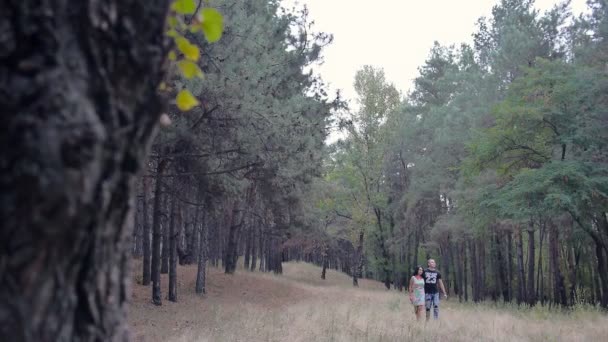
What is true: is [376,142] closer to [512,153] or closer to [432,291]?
[512,153]

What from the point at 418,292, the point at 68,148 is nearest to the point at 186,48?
the point at 68,148

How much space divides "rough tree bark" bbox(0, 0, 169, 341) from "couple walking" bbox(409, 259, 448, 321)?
39.5 ft

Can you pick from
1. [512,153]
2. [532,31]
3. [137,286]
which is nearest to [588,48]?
[512,153]

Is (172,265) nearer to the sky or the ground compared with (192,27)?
nearer to the ground

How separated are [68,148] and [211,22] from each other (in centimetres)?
68

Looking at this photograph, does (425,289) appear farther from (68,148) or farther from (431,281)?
(68,148)

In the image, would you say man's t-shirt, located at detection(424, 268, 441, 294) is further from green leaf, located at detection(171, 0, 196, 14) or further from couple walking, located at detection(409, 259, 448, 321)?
green leaf, located at detection(171, 0, 196, 14)

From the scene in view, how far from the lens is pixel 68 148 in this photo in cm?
113

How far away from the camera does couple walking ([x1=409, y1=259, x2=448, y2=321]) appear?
41.3 ft

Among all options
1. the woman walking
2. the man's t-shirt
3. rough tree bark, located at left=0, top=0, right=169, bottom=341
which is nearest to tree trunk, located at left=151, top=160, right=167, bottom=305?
the woman walking

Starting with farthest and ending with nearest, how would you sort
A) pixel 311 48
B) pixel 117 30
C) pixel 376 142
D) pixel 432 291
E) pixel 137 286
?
pixel 376 142 < pixel 311 48 < pixel 137 286 < pixel 432 291 < pixel 117 30

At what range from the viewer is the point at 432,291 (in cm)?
1277

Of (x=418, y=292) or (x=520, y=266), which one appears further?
(x=520, y=266)

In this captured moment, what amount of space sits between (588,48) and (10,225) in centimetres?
1862
